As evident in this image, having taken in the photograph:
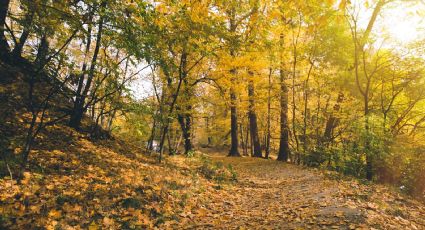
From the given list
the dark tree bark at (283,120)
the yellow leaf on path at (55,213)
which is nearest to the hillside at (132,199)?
the yellow leaf on path at (55,213)

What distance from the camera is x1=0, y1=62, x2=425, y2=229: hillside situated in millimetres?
4477

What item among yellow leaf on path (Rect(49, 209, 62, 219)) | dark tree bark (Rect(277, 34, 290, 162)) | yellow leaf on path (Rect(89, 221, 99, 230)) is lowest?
yellow leaf on path (Rect(89, 221, 99, 230))

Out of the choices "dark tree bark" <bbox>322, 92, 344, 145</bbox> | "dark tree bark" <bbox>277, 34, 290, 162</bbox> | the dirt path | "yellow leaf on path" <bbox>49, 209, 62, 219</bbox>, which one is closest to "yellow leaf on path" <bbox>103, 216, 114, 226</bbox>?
"yellow leaf on path" <bbox>49, 209, 62, 219</bbox>

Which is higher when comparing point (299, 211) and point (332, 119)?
point (332, 119)

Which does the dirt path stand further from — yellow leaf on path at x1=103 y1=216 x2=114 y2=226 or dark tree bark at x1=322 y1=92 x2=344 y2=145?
dark tree bark at x1=322 y1=92 x2=344 y2=145

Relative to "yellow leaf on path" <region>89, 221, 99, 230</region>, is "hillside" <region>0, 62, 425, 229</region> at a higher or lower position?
higher

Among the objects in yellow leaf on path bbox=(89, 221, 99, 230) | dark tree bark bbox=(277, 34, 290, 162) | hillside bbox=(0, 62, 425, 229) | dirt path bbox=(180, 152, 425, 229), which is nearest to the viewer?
yellow leaf on path bbox=(89, 221, 99, 230)

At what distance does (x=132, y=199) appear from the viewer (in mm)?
5387

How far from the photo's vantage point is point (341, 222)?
14.9ft

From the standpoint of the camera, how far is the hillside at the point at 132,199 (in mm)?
4477

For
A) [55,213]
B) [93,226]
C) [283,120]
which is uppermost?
[283,120]

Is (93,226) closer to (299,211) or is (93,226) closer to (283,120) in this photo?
(299,211)

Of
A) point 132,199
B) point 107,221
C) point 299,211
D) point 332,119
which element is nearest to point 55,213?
point 107,221

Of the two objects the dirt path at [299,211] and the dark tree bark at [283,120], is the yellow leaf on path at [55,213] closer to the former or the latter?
the dirt path at [299,211]
